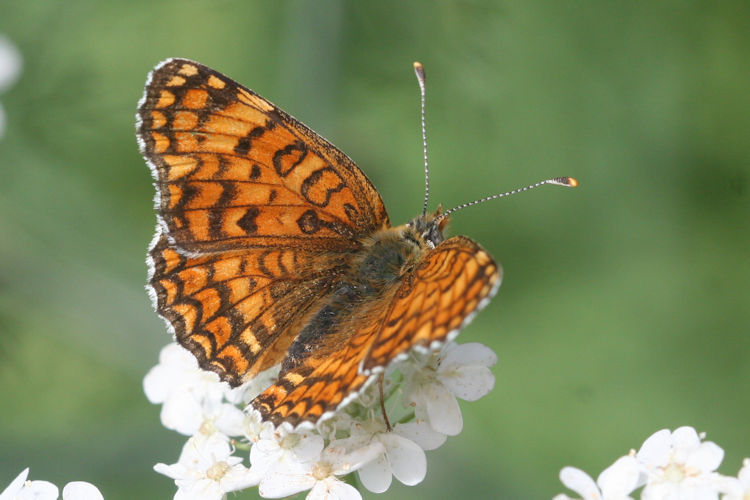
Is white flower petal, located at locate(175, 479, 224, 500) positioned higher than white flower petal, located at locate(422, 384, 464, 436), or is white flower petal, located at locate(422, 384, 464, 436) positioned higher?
white flower petal, located at locate(422, 384, 464, 436)

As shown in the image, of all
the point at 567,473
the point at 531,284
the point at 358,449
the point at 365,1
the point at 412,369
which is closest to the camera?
the point at 567,473

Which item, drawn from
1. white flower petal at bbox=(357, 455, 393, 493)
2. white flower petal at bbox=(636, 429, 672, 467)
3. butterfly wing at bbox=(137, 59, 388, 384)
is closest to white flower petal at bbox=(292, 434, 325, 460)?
white flower petal at bbox=(357, 455, 393, 493)

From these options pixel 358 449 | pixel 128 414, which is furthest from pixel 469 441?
pixel 358 449

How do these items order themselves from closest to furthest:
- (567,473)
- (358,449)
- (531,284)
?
(567,473) < (358,449) < (531,284)

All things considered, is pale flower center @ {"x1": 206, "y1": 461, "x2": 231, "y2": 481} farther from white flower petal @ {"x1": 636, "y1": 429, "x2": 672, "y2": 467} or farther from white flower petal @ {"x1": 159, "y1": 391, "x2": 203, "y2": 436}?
white flower petal @ {"x1": 636, "y1": 429, "x2": 672, "y2": 467}

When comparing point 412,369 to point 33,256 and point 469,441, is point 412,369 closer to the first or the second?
point 469,441

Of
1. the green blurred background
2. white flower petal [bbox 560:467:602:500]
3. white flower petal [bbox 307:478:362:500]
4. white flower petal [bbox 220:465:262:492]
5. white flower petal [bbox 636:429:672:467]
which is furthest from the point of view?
the green blurred background
